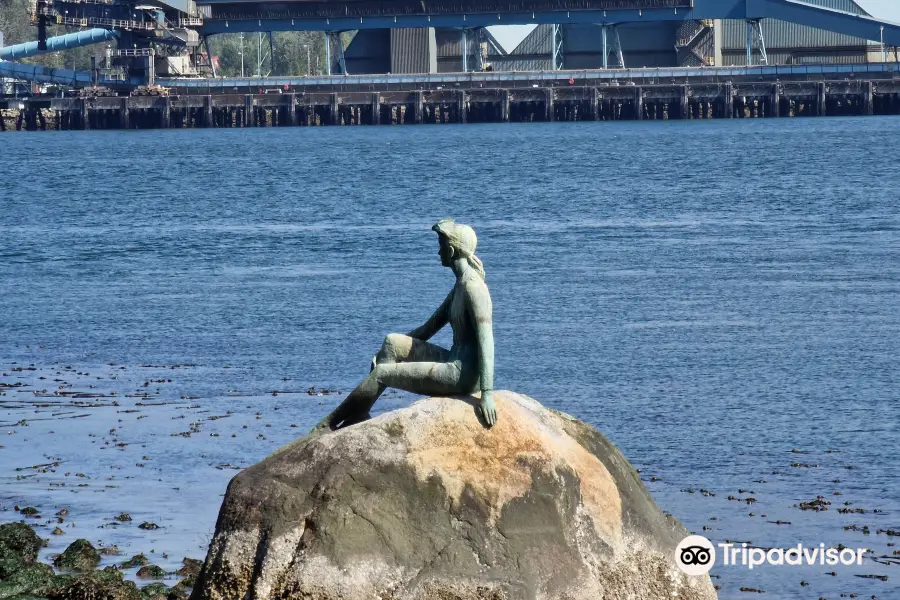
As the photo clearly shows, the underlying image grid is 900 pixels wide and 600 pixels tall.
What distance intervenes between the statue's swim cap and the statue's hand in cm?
79

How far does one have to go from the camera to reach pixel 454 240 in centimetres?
931

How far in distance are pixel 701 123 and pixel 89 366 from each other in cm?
9621

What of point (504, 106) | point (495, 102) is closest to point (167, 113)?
point (495, 102)

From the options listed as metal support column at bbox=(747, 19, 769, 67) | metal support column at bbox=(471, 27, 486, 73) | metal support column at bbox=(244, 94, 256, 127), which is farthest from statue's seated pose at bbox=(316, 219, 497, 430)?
metal support column at bbox=(471, 27, 486, 73)

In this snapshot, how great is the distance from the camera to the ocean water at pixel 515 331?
15.0 meters

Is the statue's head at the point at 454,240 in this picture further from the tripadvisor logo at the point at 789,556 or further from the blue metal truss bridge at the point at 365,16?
the blue metal truss bridge at the point at 365,16

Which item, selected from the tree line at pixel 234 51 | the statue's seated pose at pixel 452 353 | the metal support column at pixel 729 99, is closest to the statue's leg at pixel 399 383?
the statue's seated pose at pixel 452 353

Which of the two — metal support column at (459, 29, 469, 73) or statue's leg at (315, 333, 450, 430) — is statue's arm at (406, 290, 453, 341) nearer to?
statue's leg at (315, 333, 450, 430)

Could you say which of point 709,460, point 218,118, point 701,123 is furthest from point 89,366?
point 218,118

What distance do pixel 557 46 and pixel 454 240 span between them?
125 metres

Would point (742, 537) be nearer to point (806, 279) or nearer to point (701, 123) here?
point (806, 279)

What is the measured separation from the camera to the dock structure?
388 feet

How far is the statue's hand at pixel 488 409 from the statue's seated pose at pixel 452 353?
1.6 inches

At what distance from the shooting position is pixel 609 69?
12375 centimetres
